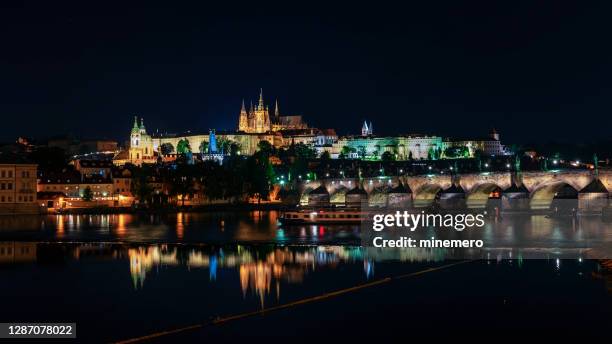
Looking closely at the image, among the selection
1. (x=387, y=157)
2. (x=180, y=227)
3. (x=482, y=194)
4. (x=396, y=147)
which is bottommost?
(x=180, y=227)

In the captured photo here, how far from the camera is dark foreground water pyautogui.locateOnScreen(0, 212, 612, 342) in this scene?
50.1ft

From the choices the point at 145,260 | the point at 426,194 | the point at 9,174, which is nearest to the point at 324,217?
the point at 426,194

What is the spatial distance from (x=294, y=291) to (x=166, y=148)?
10395cm

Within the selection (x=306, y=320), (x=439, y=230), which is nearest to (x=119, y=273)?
(x=306, y=320)

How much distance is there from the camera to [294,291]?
1880 cm

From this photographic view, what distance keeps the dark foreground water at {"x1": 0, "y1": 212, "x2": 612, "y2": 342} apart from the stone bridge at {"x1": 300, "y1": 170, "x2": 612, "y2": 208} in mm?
20157

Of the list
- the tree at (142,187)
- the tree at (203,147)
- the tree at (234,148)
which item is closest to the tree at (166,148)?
the tree at (203,147)

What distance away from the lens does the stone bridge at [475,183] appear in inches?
1736

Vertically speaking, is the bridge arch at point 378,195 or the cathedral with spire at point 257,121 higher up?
the cathedral with spire at point 257,121

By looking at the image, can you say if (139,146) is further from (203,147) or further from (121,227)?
(121,227)

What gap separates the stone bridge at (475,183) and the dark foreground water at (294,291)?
2016cm

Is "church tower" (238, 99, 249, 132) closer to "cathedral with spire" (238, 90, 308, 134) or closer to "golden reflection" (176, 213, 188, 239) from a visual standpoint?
"cathedral with spire" (238, 90, 308, 134)

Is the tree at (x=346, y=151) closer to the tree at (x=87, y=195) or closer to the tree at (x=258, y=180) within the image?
the tree at (x=258, y=180)

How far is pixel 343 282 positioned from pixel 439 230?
17.6 m
